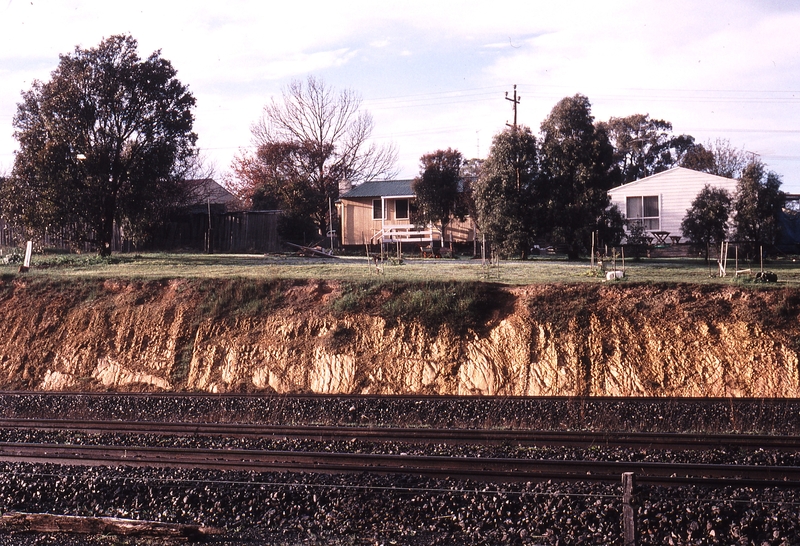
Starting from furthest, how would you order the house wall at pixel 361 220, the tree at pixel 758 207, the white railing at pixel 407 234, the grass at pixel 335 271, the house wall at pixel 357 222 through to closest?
the house wall at pixel 357 222 < the house wall at pixel 361 220 < the white railing at pixel 407 234 < the tree at pixel 758 207 < the grass at pixel 335 271

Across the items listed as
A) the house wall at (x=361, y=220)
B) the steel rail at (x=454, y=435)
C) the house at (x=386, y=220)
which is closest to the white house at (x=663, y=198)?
the house at (x=386, y=220)

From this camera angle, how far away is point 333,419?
47.9 feet

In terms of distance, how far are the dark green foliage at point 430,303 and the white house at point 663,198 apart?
851 inches

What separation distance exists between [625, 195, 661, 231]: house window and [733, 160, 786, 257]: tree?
8.60 metres

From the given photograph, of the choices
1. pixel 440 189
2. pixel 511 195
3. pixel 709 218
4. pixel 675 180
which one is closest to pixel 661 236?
pixel 675 180

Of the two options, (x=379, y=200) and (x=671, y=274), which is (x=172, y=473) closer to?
(x=671, y=274)

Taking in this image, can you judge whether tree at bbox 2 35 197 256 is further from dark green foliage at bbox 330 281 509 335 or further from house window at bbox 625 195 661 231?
house window at bbox 625 195 661 231

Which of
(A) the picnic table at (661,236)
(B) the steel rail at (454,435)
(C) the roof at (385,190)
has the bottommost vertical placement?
(B) the steel rail at (454,435)

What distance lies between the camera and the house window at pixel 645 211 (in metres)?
39.4

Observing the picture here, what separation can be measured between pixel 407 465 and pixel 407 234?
2597 cm

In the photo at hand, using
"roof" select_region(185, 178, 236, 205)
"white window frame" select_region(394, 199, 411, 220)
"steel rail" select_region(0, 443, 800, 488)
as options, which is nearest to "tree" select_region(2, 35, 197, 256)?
"roof" select_region(185, 178, 236, 205)

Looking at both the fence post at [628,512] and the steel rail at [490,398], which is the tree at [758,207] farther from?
the fence post at [628,512]

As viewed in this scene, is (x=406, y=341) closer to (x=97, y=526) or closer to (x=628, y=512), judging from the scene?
(x=97, y=526)

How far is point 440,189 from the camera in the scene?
36.8 metres
